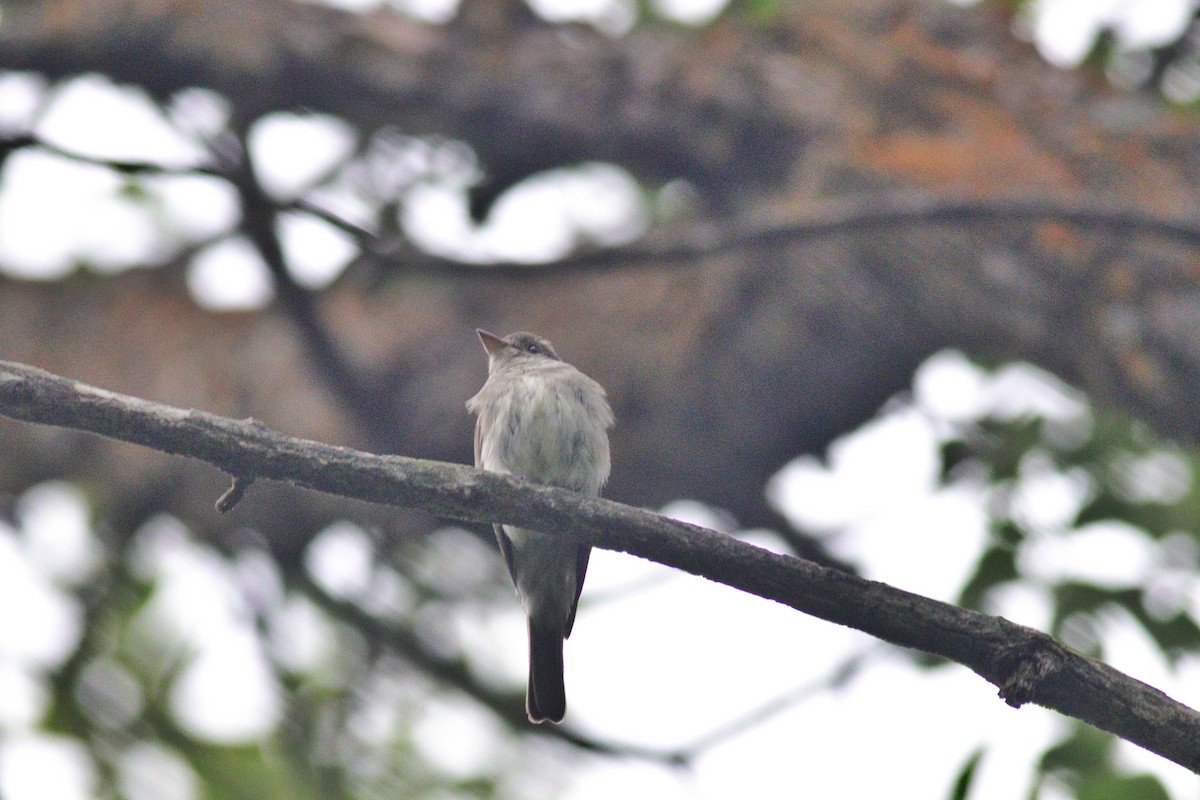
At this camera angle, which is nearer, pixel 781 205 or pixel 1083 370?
pixel 1083 370

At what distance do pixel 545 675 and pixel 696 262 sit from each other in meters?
1.80

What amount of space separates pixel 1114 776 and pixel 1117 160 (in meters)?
3.50

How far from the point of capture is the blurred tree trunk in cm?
523

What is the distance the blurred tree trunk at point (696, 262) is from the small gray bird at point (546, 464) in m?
0.84

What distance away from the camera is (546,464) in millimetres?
4465

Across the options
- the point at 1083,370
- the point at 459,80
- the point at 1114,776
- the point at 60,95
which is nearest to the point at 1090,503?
the point at 1083,370

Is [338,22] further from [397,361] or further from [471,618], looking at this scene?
[471,618]

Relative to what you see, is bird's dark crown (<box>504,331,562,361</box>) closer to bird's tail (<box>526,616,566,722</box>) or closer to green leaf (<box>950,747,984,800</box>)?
bird's tail (<box>526,616,566,722</box>)

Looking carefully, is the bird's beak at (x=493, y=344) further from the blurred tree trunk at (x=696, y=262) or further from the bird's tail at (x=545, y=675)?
the bird's tail at (x=545, y=675)

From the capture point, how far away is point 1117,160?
557 cm

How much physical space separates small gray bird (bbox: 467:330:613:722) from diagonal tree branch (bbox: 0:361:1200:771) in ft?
6.01

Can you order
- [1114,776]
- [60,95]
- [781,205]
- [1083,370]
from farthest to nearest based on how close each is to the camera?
[781,205]
[60,95]
[1083,370]
[1114,776]

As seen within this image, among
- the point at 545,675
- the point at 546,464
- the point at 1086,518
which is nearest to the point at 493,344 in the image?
the point at 546,464

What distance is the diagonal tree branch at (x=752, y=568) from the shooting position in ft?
7.85
